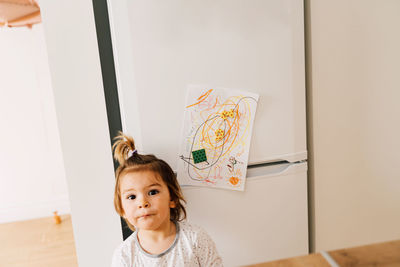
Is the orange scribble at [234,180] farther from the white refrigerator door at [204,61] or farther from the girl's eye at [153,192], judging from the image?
the girl's eye at [153,192]

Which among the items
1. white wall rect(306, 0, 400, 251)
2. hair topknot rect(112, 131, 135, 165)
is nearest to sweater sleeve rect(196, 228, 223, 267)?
hair topknot rect(112, 131, 135, 165)

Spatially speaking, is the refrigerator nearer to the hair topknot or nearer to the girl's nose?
the hair topknot

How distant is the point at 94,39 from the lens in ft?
3.67

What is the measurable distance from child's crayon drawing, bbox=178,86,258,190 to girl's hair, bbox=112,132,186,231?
7cm

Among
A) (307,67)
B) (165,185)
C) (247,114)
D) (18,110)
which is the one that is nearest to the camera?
(165,185)

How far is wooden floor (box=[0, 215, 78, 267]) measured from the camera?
220 centimetres

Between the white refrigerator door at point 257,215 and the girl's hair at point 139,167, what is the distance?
0.08 meters

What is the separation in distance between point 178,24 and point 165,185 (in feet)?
1.79

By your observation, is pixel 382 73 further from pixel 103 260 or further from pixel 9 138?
pixel 9 138

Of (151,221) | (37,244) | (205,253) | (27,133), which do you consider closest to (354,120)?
(205,253)

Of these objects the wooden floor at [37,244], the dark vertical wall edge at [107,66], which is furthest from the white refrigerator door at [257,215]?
the wooden floor at [37,244]

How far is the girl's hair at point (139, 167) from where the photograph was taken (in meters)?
→ 1.08

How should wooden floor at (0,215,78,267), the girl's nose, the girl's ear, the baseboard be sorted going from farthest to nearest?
the baseboard, wooden floor at (0,215,78,267), the girl's ear, the girl's nose

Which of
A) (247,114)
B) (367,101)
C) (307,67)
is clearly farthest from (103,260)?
(367,101)
